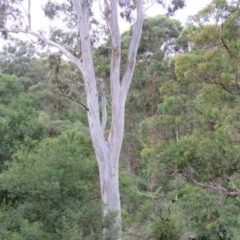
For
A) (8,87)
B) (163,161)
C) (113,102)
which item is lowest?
(163,161)

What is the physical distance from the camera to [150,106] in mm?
16734

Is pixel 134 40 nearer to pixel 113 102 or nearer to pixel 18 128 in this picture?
pixel 113 102

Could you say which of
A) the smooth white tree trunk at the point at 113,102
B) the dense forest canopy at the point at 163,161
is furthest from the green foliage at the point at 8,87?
the smooth white tree trunk at the point at 113,102

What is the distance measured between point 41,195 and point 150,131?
3.31 m

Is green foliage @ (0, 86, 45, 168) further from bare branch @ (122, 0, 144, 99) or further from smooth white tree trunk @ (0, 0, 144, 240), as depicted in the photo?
bare branch @ (122, 0, 144, 99)

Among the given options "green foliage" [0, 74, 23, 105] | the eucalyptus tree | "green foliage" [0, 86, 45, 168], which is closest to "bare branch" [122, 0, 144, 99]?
the eucalyptus tree

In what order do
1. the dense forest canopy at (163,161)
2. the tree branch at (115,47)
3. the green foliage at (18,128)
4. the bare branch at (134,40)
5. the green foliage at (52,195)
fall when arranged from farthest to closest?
the green foliage at (18,128) → the bare branch at (134,40) → the tree branch at (115,47) → the dense forest canopy at (163,161) → the green foliage at (52,195)

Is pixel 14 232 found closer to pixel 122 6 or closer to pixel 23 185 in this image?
pixel 23 185

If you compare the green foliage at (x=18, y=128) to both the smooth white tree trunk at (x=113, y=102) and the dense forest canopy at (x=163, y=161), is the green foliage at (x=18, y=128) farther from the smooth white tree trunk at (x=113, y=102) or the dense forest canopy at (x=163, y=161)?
the smooth white tree trunk at (x=113, y=102)

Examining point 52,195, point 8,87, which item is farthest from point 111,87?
point 8,87

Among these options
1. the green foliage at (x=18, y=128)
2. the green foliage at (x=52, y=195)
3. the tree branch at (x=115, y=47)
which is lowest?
the green foliage at (x=52, y=195)

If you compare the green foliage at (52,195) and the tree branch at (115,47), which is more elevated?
the tree branch at (115,47)

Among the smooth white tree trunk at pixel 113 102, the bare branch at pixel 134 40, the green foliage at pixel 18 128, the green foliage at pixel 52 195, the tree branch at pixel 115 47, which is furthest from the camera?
the green foliage at pixel 18 128

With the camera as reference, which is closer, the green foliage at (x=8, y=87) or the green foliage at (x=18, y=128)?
the green foliage at (x=18, y=128)
